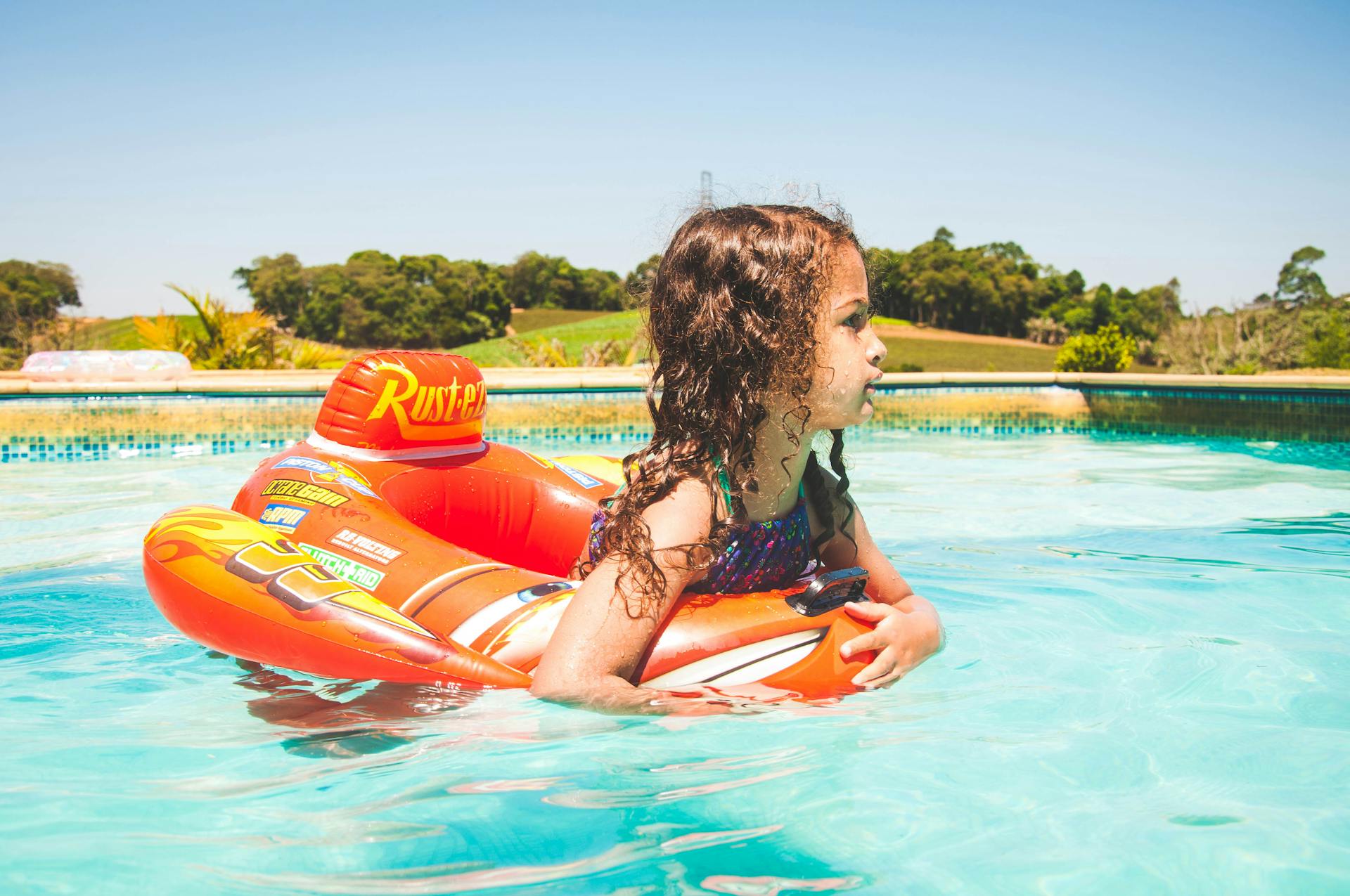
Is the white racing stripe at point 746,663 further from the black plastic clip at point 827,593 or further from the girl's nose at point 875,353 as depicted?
the girl's nose at point 875,353

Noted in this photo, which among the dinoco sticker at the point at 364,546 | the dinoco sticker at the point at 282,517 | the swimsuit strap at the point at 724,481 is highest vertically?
the swimsuit strap at the point at 724,481

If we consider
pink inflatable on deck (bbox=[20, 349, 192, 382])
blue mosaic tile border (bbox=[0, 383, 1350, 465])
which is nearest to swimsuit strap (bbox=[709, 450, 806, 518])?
blue mosaic tile border (bbox=[0, 383, 1350, 465])

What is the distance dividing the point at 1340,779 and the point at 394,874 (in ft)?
5.80

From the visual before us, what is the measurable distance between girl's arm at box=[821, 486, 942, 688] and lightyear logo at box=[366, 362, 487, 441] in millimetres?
1253

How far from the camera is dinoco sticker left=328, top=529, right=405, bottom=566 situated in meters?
2.42

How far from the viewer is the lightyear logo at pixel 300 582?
2.17 meters

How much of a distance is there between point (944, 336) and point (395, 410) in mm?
48761

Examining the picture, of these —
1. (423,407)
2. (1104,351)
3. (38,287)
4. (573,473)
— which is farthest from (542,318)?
(423,407)

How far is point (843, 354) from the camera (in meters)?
2.03

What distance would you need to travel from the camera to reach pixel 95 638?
3094mm

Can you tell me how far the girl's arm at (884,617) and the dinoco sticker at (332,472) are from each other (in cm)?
127

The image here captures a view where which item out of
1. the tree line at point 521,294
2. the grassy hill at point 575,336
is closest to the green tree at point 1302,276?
the tree line at point 521,294

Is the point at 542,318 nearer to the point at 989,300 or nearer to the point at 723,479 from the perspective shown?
the point at 989,300

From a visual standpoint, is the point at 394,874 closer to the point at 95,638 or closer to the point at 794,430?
the point at 794,430
